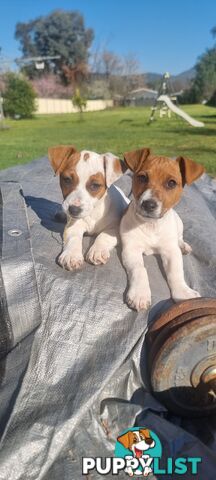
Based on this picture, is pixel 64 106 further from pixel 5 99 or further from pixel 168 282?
pixel 168 282

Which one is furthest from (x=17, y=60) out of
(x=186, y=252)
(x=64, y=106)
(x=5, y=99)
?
(x=186, y=252)

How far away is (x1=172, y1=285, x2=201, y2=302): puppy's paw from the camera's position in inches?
105

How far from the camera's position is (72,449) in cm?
229

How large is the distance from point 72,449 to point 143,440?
41 centimetres

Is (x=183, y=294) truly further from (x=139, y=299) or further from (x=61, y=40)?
(x=61, y=40)

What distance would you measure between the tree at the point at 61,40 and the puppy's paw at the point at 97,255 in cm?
6821

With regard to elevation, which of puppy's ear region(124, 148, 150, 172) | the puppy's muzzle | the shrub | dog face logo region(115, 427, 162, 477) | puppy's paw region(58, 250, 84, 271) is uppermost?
the shrub

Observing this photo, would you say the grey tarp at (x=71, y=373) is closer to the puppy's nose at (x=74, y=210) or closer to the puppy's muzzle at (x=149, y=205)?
the puppy's nose at (x=74, y=210)

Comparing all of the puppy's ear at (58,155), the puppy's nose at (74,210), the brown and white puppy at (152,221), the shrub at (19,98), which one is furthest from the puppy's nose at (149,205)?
the shrub at (19,98)

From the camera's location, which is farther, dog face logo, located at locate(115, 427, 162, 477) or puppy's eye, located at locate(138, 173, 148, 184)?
puppy's eye, located at locate(138, 173, 148, 184)

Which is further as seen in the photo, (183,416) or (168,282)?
(168,282)

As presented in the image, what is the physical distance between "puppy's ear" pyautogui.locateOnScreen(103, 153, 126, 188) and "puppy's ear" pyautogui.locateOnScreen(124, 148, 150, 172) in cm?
11

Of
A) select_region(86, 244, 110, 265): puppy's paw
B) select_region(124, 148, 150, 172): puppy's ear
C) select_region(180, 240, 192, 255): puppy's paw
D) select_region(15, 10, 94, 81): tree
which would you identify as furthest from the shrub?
select_region(86, 244, 110, 265): puppy's paw

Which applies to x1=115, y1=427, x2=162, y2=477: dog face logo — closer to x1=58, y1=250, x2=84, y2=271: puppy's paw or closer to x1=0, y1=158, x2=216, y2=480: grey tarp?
x1=0, y1=158, x2=216, y2=480: grey tarp
